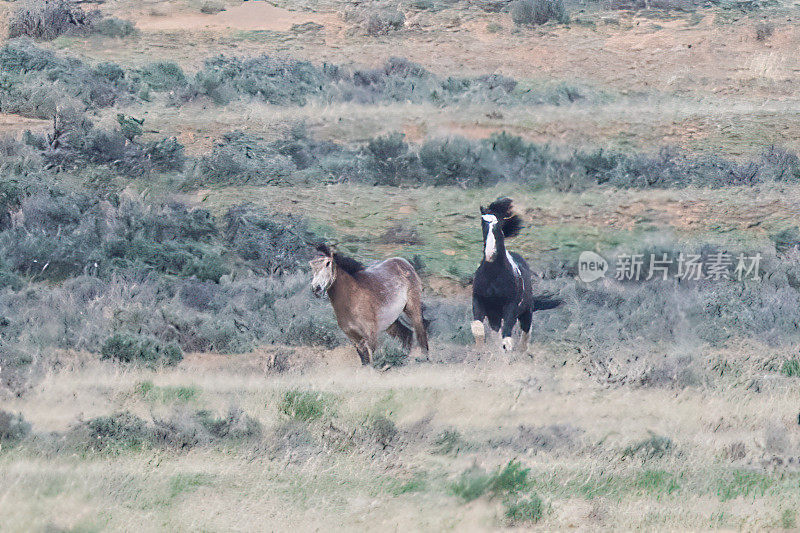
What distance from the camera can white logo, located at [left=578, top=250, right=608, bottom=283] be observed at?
20.1m

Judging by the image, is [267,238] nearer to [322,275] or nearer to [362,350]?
[362,350]

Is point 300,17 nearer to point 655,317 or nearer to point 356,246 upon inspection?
point 356,246

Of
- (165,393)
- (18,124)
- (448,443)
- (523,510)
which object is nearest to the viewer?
(523,510)

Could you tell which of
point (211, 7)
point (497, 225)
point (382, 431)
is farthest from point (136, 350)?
point (211, 7)

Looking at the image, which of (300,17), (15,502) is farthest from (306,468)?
(300,17)

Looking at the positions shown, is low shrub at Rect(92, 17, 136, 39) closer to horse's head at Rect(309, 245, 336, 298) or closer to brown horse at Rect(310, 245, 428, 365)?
brown horse at Rect(310, 245, 428, 365)

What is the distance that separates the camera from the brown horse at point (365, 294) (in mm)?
13492

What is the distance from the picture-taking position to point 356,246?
22547 millimetres

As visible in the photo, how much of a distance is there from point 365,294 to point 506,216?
2.06 m

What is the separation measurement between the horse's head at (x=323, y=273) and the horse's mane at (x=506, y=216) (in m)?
2.13

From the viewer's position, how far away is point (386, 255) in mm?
22141

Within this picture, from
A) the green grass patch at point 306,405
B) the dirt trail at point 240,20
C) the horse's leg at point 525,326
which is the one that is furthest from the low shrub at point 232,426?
the dirt trail at point 240,20

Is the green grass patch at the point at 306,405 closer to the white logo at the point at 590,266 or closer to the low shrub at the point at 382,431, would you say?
the low shrub at the point at 382,431

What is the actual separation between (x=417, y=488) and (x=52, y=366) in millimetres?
4980
